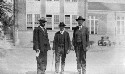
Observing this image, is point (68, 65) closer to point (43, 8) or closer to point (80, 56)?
point (80, 56)

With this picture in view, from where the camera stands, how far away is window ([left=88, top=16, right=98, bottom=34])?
42.4 meters

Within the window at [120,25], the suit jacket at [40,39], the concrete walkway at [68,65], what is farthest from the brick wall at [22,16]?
the suit jacket at [40,39]

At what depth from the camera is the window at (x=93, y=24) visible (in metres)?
42.4

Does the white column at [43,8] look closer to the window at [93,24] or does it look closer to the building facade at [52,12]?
the building facade at [52,12]

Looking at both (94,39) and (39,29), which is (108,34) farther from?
(39,29)

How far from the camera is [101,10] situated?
4319cm

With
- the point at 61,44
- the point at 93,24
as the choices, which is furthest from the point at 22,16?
the point at 61,44

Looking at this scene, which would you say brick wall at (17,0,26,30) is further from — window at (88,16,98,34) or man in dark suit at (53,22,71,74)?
man in dark suit at (53,22,71,74)

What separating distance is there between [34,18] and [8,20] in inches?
1052

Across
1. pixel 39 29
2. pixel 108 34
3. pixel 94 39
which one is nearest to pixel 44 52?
pixel 39 29

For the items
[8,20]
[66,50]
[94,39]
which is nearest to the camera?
[8,20]

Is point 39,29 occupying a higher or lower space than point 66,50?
higher

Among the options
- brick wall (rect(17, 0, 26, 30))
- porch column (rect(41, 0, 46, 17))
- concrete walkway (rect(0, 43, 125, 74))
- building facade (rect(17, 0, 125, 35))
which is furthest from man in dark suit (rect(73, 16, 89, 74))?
brick wall (rect(17, 0, 26, 30))

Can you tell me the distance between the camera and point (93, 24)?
1684 inches
